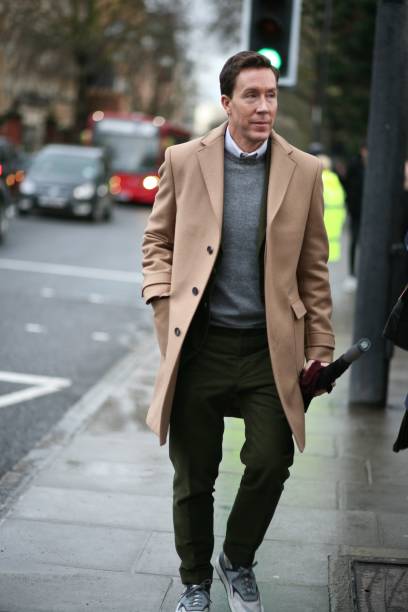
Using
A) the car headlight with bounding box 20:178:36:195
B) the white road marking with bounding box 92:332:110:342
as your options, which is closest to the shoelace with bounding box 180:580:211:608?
the white road marking with bounding box 92:332:110:342

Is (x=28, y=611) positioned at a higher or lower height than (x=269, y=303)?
lower

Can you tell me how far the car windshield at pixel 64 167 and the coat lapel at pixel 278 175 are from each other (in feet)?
79.2

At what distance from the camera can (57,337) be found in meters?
11.5

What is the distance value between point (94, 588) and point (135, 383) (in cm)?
473

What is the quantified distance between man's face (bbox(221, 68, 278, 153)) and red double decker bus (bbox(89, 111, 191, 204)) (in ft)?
105

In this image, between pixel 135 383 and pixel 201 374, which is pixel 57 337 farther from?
pixel 201 374

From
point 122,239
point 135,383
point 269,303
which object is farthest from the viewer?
point 122,239

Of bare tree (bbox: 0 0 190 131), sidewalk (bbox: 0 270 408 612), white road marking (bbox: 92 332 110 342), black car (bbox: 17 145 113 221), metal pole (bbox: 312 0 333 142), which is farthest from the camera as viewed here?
bare tree (bbox: 0 0 190 131)

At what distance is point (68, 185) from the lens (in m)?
27.6

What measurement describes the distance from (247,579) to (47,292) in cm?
1103

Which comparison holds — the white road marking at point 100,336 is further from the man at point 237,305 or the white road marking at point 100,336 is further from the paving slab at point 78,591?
the man at point 237,305

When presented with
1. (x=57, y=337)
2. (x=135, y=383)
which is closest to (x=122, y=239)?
(x=57, y=337)

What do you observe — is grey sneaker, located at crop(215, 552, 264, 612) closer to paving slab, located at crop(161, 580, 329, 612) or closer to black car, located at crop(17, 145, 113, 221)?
paving slab, located at crop(161, 580, 329, 612)

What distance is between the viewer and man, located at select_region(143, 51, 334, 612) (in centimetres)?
398
